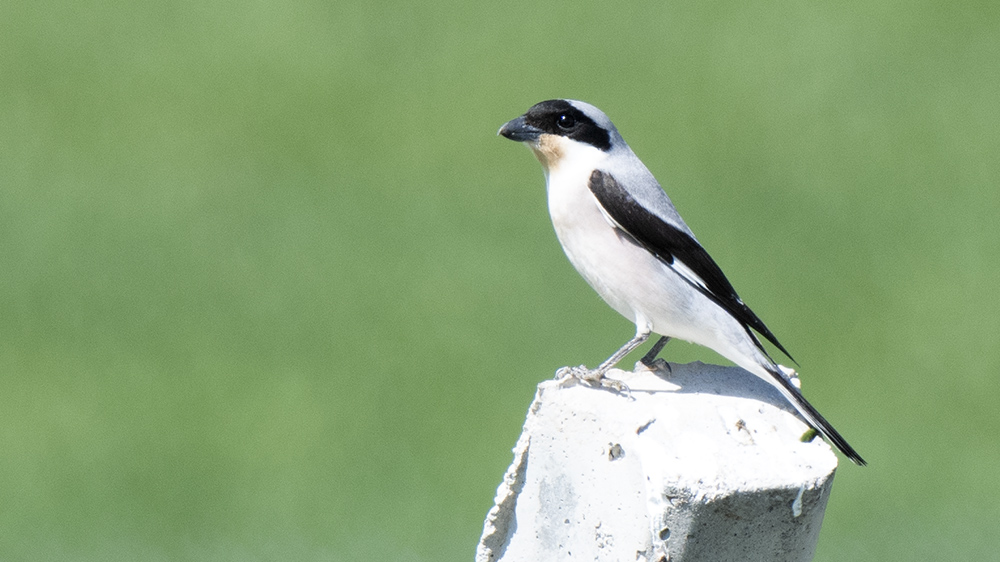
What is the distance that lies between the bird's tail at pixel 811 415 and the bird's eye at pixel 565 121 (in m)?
1.07

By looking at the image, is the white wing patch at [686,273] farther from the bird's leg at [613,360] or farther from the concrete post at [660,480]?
the concrete post at [660,480]

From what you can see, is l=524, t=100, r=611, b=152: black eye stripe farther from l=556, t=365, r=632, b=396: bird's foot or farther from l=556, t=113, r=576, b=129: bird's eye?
l=556, t=365, r=632, b=396: bird's foot

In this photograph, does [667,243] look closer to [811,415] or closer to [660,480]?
[811,415]

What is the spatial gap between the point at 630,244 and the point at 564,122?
481 mm

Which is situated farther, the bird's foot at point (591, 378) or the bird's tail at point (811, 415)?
the bird's foot at point (591, 378)

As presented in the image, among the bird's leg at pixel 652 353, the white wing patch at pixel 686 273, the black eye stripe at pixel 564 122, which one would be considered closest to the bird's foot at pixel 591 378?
the bird's leg at pixel 652 353

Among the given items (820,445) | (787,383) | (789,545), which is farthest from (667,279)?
(789,545)

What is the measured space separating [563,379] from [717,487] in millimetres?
752

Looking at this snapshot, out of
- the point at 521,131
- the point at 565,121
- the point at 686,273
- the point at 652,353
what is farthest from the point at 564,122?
the point at 652,353

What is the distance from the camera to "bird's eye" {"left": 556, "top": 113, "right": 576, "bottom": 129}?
389 cm

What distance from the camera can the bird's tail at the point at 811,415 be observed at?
3164 millimetres

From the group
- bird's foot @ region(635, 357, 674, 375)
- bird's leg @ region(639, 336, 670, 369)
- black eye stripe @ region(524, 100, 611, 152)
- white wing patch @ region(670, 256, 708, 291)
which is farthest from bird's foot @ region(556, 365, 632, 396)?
black eye stripe @ region(524, 100, 611, 152)

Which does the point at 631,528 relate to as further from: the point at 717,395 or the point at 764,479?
the point at 717,395

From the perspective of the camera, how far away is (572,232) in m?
3.83
